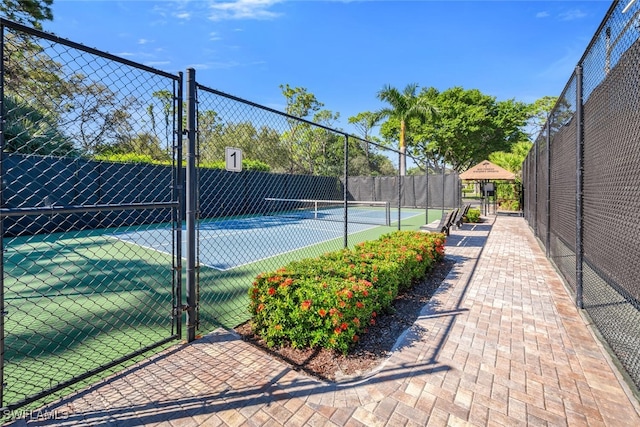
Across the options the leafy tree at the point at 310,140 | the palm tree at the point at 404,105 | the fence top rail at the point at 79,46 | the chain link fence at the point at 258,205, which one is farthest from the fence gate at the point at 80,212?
the palm tree at the point at 404,105

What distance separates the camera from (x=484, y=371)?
2092 mm

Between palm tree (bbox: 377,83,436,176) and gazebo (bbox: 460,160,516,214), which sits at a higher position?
palm tree (bbox: 377,83,436,176)

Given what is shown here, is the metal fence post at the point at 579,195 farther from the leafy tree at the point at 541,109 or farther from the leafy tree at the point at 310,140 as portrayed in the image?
the leafy tree at the point at 541,109

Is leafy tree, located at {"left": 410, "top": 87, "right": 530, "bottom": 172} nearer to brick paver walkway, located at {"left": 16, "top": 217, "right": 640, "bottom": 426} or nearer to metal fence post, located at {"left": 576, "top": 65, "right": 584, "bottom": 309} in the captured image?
metal fence post, located at {"left": 576, "top": 65, "right": 584, "bottom": 309}

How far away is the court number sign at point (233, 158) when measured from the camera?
2459mm

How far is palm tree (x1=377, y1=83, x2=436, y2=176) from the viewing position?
16.5 meters

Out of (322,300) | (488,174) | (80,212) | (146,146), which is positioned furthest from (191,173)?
(488,174)

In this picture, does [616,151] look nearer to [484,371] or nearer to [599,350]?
[599,350]

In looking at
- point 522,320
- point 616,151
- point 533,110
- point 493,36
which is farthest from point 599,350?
point 533,110

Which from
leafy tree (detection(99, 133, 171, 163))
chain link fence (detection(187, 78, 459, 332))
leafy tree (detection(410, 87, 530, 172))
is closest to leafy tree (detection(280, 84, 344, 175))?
chain link fence (detection(187, 78, 459, 332))

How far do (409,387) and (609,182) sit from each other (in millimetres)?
2513

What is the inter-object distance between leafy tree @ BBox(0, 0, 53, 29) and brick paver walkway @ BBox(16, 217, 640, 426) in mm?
12990

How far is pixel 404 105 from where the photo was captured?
54.7ft

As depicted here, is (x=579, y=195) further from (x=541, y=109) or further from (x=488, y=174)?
(x=541, y=109)
